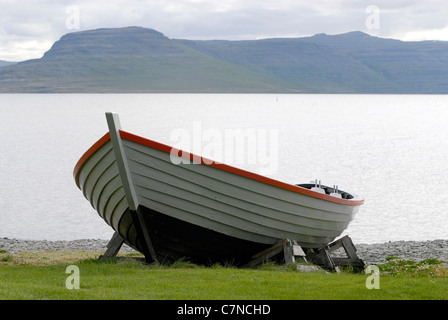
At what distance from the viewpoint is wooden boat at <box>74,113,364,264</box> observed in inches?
442

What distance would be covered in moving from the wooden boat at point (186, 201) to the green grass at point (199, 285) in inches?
25.6

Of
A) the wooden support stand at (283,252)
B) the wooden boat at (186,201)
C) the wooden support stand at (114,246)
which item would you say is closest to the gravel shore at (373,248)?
the wooden support stand at (283,252)

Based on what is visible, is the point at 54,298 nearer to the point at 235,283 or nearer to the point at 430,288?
the point at 235,283

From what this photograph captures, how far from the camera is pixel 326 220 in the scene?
1336 centimetres

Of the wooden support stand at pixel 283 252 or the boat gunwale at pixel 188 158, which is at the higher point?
the boat gunwale at pixel 188 158

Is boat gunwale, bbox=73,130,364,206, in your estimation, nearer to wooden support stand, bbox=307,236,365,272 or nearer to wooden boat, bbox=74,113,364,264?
wooden boat, bbox=74,113,364,264

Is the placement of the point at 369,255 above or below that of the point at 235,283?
below

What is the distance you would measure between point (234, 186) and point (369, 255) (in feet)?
26.8

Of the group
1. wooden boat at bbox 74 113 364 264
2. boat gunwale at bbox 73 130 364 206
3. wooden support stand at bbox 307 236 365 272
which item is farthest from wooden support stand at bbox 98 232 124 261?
wooden support stand at bbox 307 236 365 272

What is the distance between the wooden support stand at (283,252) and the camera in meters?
12.3

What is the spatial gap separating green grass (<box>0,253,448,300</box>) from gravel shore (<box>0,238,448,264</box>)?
22.5 ft

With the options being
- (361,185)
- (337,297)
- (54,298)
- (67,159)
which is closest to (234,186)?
(337,297)

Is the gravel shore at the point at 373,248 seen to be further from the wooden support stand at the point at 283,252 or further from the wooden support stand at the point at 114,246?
the wooden support stand at the point at 114,246

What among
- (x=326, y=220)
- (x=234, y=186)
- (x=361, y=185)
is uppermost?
(x=234, y=186)
